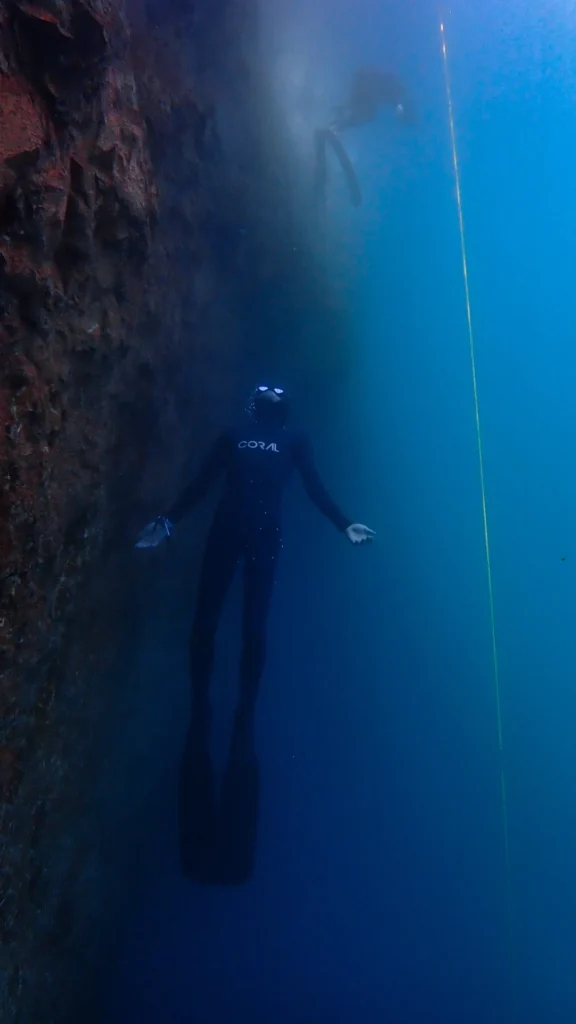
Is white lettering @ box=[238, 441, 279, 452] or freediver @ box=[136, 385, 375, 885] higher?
white lettering @ box=[238, 441, 279, 452]

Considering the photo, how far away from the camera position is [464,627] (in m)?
7.45

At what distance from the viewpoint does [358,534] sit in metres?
4.06

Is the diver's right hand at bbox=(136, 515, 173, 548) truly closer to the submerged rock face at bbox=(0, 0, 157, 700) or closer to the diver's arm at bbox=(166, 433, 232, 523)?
the diver's arm at bbox=(166, 433, 232, 523)

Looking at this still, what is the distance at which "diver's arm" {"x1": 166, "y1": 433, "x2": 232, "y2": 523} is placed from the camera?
4.08 meters

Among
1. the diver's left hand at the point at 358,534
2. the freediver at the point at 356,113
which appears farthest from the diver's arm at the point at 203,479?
the freediver at the point at 356,113

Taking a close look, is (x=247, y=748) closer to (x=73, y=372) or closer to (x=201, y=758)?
(x=201, y=758)

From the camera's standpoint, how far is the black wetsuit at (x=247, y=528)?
417 centimetres

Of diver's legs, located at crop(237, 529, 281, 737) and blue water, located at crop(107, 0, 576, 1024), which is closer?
diver's legs, located at crop(237, 529, 281, 737)

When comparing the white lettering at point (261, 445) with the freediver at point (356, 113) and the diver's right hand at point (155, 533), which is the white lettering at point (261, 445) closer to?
the diver's right hand at point (155, 533)

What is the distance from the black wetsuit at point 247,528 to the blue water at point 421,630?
3.28ft

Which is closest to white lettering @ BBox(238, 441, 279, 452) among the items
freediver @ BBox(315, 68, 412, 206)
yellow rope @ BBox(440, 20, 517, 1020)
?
freediver @ BBox(315, 68, 412, 206)

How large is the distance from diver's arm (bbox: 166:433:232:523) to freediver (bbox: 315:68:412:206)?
365 centimetres

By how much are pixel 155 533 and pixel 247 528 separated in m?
0.71

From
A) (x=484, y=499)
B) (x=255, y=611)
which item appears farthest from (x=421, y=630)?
(x=255, y=611)
